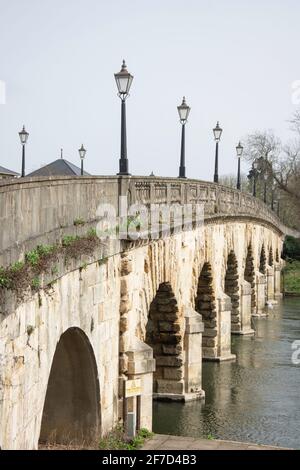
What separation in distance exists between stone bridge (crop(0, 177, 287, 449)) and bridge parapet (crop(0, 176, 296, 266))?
0.06ft

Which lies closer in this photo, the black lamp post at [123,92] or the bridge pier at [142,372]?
the black lamp post at [123,92]

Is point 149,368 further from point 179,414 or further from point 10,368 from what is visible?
point 10,368

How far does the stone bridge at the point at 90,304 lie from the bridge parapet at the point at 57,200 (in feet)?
0.06

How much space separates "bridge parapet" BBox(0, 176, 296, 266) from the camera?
349 inches

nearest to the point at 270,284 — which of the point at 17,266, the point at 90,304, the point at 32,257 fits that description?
the point at 90,304

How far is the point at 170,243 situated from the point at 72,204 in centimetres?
704

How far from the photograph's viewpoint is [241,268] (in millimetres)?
32438

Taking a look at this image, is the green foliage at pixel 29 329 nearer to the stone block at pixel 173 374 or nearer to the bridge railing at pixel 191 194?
the bridge railing at pixel 191 194

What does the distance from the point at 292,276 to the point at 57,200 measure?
46545mm

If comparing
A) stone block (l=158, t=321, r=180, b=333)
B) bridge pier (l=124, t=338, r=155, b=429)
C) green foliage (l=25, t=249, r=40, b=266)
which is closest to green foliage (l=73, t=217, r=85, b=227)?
green foliage (l=25, t=249, r=40, b=266)

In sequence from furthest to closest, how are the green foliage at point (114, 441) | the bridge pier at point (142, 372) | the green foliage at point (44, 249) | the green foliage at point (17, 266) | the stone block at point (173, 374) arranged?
the stone block at point (173, 374) → the bridge pier at point (142, 372) → the green foliage at point (114, 441) → the green foliage at point (44, 249) → the green foliage at point (17, 266)

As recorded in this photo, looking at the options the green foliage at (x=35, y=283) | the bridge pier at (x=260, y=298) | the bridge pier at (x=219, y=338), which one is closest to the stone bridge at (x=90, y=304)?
the green foliage at (x=35, y=283)

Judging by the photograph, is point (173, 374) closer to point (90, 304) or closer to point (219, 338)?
point (219, 338)

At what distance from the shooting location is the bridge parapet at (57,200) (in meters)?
8.88
